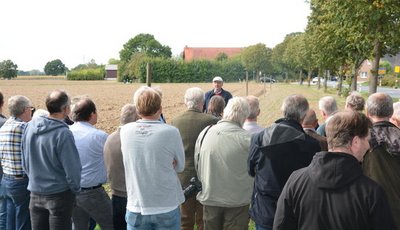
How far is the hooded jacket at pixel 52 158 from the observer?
3.82 m

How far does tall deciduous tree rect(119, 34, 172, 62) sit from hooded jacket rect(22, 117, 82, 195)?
10825cm

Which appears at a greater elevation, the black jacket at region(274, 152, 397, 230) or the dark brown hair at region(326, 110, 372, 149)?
the dark brown hair at region(326, 110, 372, 149)

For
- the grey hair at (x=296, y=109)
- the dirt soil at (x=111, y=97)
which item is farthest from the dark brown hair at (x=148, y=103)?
the dirt soil at (x=111, y=97)

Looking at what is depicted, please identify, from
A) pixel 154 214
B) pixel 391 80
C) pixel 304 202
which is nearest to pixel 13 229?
pixel 154 214

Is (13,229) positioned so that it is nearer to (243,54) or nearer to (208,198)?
(208,198)

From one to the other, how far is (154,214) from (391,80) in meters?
67.7

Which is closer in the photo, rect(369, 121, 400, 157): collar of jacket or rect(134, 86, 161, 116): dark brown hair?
rect(369, 121, 400, 157): collar of jacket

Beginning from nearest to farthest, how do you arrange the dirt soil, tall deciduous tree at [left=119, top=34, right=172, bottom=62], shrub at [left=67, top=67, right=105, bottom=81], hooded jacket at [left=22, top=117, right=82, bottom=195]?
hooded jacket at [left=22, top=117, right=82, bottom=195]
the dirt soil
shrub at [left=67, top=67, right=105, bottom=81]
tall deciduous tree at [left=119, top=34, right=172, bottom=62]

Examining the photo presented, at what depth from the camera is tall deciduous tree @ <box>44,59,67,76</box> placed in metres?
150

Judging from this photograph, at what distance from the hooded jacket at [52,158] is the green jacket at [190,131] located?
1.37 meters

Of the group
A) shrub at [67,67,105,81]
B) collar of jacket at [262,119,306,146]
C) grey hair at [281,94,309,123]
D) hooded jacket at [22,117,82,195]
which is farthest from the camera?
shrub at [67,67,105,81]

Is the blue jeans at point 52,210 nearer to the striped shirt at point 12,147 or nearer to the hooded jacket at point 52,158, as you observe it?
the hooded jacket at point 52,158

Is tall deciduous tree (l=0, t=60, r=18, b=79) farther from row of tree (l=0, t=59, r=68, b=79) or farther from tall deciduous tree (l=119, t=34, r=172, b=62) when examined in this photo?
tall deciduous tree (l=119, t=34, r=172, b=62)

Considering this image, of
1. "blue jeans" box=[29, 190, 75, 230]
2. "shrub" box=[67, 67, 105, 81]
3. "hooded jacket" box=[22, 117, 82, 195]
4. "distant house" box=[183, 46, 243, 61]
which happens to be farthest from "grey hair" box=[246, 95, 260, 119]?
"distant house" box=[183, 46, 243, 61]
